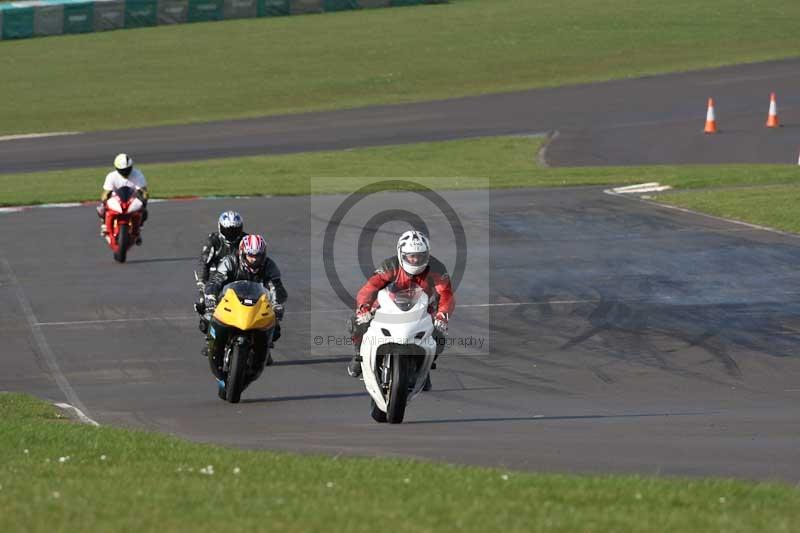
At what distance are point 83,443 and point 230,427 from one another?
7.76 ft

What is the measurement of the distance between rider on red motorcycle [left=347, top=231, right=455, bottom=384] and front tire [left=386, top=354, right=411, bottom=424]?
1.45 ft

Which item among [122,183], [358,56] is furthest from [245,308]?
[358,56]

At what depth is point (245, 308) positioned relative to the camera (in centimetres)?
1474

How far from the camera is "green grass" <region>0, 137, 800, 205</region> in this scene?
3309 cm

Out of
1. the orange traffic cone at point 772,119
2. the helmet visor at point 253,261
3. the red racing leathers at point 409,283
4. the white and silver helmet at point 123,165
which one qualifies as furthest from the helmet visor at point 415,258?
the orange traffic cone at point 772,119

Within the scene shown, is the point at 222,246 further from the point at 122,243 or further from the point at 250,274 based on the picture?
the point at 122,243

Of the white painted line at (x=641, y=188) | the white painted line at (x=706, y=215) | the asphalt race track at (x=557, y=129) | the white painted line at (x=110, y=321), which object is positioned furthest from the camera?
the asphalt race track at (x=557, y=129)

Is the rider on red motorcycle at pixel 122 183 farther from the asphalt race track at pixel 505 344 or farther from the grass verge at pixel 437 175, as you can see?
the grass verge at pixel 437 175

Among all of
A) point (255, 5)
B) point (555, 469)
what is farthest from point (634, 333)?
point (255, 5)

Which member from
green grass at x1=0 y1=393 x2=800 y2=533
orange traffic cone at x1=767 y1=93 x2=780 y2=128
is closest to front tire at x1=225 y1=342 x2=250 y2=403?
green grass at x1=0 y1=393 x2=800 y2=533

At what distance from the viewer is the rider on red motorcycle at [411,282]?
43.6ft

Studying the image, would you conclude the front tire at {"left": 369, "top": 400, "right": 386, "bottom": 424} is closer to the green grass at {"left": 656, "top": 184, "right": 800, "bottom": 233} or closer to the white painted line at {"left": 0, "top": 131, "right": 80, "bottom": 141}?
the green grass at {"left": 656, "top": 184, "right": 800, "bottom": 233}

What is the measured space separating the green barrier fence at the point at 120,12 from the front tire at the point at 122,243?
4235cm

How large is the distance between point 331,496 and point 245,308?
616 cm
